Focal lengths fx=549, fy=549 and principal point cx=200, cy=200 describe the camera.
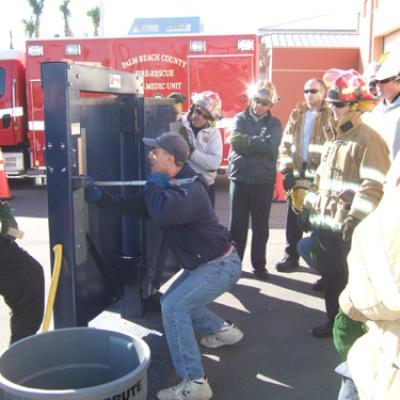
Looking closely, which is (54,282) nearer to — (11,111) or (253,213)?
(253,213)

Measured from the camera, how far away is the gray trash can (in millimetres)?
2408

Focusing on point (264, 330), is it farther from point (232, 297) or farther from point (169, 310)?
point (169, 310)

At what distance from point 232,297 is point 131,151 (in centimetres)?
175

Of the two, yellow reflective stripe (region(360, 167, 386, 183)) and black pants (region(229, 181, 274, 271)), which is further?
black pants (region(229, 181, 274, 271))

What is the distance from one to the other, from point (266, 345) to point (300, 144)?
78.6 inches

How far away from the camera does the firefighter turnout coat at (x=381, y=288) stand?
137cm

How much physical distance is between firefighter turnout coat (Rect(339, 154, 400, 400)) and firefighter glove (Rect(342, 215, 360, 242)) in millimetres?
1804

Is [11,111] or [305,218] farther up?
[11,111]

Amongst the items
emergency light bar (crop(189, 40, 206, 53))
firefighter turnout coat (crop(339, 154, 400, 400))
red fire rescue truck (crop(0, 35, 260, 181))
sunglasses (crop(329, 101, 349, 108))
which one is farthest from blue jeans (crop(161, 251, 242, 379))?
emergency light bar (crop(189, 40, 206, 53))

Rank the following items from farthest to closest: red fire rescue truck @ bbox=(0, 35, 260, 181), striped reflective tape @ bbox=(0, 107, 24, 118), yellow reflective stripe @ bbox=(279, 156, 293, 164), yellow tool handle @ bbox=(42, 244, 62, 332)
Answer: striped reflective tape @ bbox=(0, 107, 24, 118) < red fire rescue truck @ bbox=(0, 35, 260, 181) < yellow reflective stripe @ bbox=(279, 156, 293, 164) < yellow tool handle @ bbox=(42, 244, 62, 332)

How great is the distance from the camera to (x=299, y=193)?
4.93 meters

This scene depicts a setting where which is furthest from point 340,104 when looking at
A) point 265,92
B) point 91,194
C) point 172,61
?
point 172,61

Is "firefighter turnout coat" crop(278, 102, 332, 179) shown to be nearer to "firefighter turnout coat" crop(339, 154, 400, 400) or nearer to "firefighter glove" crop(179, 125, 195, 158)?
"firefighter glove" crop(179, 125, 195, 158)

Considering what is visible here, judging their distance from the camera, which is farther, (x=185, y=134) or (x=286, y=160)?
(x=286, y=160)
